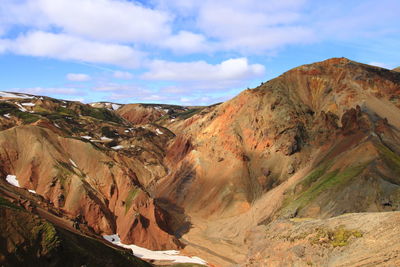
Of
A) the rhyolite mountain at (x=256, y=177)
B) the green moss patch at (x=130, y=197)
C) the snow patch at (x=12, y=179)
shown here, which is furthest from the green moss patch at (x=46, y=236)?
the snow patch at (x=12, y=179)

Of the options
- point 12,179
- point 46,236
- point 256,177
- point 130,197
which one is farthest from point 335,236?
point 12,179

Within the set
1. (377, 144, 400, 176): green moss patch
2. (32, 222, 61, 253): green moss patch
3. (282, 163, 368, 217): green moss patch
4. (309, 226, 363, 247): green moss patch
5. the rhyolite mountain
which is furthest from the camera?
(282, 163, 368, 217): green moss patch

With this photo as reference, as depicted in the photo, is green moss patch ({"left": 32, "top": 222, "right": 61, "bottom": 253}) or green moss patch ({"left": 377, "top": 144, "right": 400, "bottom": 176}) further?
green moss patch ({"left": 377, "top": 144, "right": 400, "bottom": 176})

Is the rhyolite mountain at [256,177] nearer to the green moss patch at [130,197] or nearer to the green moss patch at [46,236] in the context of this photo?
the green moss patch at [130,197]

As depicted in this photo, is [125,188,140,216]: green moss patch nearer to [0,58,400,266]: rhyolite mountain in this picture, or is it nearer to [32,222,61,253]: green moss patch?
[0,58,400,266]: rhyolite mountain

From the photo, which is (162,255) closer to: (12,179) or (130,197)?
(130,197)

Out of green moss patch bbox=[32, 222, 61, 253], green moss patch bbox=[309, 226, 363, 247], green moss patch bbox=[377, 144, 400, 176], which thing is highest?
green moss patch bbox=[377, 144, 400, 176]

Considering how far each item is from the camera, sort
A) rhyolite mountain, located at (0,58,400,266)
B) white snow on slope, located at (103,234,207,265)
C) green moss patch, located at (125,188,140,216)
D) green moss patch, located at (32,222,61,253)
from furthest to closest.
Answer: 1. green moss patch, located at (125,188,140,216)
2. white snow on slope, located at (103,234,207,265)
3. rhyolite mountain, located at (0,58,400,266)
4. green moss patch, located at (32,222,61,253)

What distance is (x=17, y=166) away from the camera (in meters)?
70.7

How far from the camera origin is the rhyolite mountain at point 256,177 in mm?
33281

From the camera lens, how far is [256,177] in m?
82.6

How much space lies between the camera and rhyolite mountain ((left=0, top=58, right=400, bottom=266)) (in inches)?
1310

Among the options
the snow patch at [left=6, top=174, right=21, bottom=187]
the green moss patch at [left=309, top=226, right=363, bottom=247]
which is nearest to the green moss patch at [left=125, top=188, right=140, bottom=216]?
the snow patch at [left=6, top=174, right=21, bottom=187]

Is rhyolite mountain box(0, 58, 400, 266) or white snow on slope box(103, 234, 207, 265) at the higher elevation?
rhyolite mountain box(0, 58, 400, 266)
